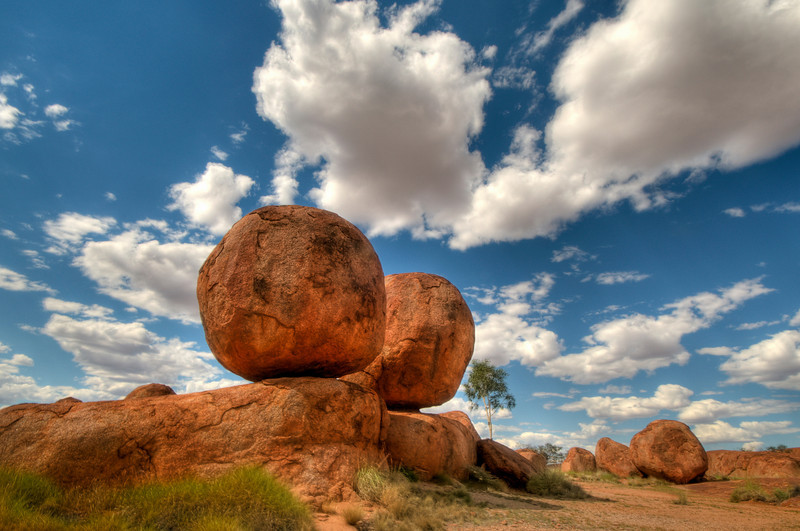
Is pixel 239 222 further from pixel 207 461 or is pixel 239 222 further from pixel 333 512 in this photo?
pixel 333 512

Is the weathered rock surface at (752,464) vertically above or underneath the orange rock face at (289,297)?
underneath

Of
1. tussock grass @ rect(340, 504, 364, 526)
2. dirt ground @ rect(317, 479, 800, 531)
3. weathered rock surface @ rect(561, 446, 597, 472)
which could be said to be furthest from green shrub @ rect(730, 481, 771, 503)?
tussock grass @ rect(340, 504, 364, 526)

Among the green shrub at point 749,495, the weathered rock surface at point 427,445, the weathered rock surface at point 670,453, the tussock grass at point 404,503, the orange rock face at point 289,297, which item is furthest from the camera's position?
the weathered rock surface at point 670,453

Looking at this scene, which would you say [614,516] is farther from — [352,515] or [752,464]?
[752,464]

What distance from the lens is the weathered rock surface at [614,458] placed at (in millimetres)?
23188

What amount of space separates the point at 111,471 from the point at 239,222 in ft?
15.2

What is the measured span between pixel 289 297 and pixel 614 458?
2347cm

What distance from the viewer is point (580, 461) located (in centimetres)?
2673

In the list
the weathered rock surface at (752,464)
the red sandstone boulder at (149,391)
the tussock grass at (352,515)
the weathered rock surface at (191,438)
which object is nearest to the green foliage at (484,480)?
the weathered rock surface at (191,438)

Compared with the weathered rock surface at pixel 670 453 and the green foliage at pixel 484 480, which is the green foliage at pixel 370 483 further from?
the weathered rock surface at pixel 670 453


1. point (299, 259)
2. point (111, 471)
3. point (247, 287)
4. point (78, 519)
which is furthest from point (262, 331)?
point (78, 519)

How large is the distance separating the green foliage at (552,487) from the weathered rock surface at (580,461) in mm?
15909

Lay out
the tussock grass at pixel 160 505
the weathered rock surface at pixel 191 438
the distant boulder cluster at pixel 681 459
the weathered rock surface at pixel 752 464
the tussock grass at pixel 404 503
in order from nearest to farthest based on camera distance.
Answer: the tussock grass at pixel 160 505 < the tussock grass at pixel 404 503 < the weathered rock surface at pixel 191 438 < the weathered rock surface at pixel 752 464 < the distant boulder cluster at pixel 681 459

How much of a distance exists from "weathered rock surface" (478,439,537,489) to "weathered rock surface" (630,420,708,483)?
1146 cm
